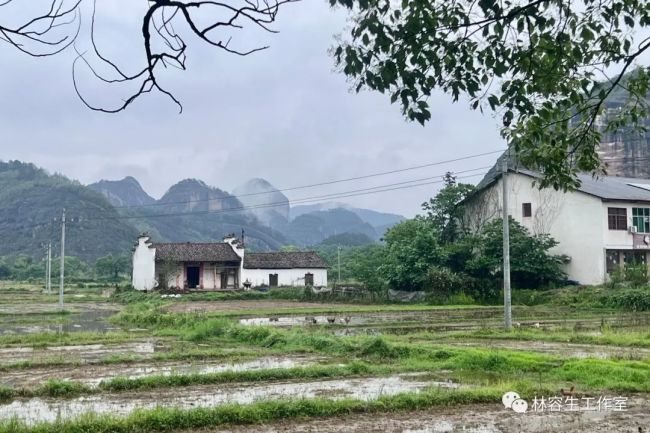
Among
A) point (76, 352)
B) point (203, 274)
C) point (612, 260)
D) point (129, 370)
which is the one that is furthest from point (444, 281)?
point (129, 370)

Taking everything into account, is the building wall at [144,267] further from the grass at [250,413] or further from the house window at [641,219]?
the grass at [250,413]

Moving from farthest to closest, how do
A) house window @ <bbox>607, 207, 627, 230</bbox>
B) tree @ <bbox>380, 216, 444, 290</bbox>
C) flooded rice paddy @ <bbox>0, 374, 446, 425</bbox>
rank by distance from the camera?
tree @ <bbox>380, 216, 444, 290</bbox>, house window @ <bbox>607, 207, 627, 230</bbox>, flooded rice paddy @ <bbox>0, 374, 446, 425</bbox>

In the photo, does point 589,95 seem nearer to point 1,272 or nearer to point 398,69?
point 398,69

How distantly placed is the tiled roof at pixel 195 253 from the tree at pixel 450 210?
63.5 feet

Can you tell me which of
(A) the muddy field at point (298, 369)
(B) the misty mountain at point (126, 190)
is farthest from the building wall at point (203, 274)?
(B) the misty mountain at point (126, 190)

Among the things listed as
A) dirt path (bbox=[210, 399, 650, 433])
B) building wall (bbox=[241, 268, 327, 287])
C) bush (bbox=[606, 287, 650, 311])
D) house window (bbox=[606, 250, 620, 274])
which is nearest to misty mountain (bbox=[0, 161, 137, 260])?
building wall (bbox=[241, 268, 327, 287])

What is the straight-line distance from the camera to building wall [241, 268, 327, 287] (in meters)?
57.2

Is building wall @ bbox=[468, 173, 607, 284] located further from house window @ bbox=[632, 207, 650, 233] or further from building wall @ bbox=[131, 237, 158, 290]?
building wall @ bbox=[131, 237, 158, 290]

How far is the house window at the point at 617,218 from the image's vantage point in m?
37.7

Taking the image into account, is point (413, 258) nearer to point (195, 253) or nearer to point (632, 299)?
point (632, 299)

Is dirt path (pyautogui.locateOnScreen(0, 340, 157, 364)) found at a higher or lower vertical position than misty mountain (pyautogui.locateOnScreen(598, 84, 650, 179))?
lower

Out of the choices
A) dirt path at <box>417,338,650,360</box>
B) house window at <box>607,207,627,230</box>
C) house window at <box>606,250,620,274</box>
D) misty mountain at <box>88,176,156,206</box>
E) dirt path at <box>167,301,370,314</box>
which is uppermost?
misty mountain at <box>88,176,156,206</box>

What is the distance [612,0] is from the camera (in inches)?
208

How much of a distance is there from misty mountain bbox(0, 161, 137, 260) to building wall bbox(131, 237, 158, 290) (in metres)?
37.0
